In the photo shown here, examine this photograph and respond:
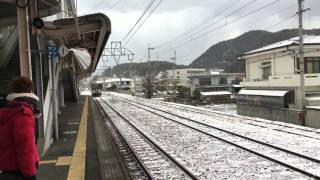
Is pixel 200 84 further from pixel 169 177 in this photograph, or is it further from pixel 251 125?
pixel 169 177

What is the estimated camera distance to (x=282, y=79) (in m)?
36.9

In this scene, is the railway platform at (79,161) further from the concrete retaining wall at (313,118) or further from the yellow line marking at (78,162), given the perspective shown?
the concrete retaining wall at (313,118)

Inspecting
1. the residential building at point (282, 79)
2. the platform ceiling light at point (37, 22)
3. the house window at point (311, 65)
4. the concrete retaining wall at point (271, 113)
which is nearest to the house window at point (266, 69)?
the residential building at point (282, 79)

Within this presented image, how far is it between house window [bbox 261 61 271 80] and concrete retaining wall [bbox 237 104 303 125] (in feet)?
14.2

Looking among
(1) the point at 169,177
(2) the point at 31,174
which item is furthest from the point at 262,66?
(2) the point at 31,174

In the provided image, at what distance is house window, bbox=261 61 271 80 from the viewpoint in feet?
138

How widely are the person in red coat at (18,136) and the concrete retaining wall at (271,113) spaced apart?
23.1m

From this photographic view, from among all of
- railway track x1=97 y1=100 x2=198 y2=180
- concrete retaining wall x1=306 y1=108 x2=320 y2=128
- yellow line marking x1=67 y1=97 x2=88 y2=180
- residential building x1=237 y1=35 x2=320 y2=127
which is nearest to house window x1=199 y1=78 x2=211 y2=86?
residential building x1=237 y1=35 x2=320 y2=127

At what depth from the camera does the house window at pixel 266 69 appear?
42162 mm

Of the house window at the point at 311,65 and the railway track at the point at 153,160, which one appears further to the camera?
the house window at the point at 311,65

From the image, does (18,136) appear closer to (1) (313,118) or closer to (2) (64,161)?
(2) (64,161)

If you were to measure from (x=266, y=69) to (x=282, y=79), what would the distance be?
6.22 meters

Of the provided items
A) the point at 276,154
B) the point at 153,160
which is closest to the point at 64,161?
the point at 153,160

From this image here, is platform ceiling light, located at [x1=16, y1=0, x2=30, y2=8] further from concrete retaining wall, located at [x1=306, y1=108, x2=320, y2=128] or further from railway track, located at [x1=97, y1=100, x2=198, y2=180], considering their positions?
concrete retaining wall, located at [x1=306, y1=108, x2=320, y2=128]
